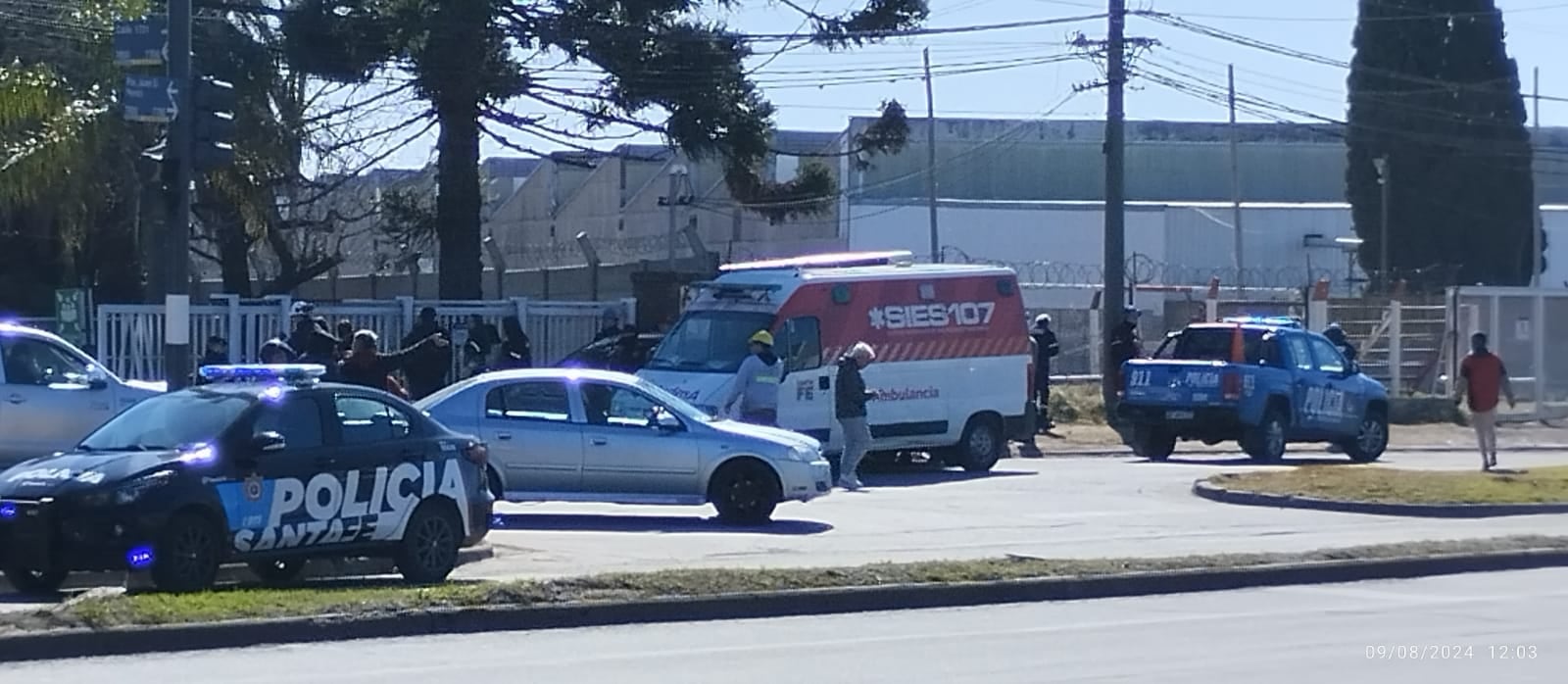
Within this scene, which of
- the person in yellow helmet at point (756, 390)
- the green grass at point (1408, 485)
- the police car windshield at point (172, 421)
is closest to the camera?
the police car windshield at point (172, 421)

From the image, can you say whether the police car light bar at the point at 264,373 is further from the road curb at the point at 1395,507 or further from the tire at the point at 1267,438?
the tire at the point at 1267,438

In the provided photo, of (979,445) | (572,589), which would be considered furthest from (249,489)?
(979,445)

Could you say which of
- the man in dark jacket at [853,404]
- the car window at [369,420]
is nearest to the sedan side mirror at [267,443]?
the car window at [369,420]

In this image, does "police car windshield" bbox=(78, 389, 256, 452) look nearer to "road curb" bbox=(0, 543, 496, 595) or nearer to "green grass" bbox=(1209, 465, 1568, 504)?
"road curb" bbox=(0, 543, 496, 595)

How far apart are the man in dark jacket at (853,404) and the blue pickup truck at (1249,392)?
693 centimetres

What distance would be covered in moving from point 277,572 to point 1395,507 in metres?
11.6

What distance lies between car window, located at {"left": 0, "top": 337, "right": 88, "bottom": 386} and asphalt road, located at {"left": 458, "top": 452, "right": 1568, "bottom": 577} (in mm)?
4094

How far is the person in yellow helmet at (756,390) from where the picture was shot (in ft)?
77.4

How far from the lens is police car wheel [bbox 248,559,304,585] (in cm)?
1524

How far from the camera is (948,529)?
20.2 m

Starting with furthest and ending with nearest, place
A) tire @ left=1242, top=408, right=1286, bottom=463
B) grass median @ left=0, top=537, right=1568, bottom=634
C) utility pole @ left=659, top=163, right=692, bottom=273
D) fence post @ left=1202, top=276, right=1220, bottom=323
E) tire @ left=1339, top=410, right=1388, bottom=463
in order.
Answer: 1. utility pole @ left=659, top=163, right=692, bottom=273
2. fence post @ left=1202, top=276, right=1220, bottom=323
3. tire @ left=1339, top=410, right=1388, bottom=463
4. tire @ left=1242, top=408, right=1286, bottom=463
5. grass median @ left=0, top=537, right=1568, bottom=634

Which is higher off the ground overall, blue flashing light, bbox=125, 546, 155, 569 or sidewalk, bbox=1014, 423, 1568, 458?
blue flashing light, bbox=125, 546, 155, 569

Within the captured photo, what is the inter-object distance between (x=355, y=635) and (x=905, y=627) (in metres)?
3.28

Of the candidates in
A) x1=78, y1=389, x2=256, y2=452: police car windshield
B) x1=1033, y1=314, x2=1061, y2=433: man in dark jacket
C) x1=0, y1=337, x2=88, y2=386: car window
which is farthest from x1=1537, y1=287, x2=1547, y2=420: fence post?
x1=78, y1=389, x2=256, y2=452: police car windshield
